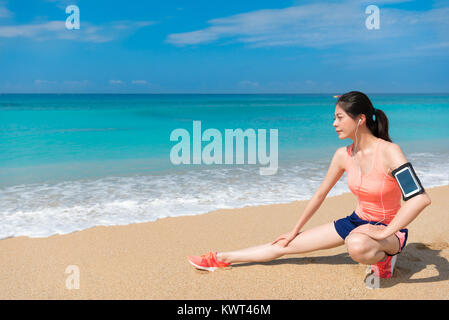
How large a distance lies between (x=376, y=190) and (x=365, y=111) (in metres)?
0.59

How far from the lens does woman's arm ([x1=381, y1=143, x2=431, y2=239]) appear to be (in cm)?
264

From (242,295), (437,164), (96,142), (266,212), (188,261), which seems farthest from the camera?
(96,142)

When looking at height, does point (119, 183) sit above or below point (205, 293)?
above

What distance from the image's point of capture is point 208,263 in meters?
3.41

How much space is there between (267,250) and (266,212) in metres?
1.85

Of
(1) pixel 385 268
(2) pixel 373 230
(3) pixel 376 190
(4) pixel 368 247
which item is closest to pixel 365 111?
(3) pixel 376 190

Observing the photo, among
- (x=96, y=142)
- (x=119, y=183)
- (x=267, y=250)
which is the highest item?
(x=96, y=142)

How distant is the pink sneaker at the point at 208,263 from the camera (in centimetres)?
341

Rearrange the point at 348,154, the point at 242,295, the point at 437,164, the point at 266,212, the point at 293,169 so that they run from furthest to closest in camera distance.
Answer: the point at 437,164 → the point at 293,169 → the point at 266,212 → the point at 348,154 → the point at 242,295

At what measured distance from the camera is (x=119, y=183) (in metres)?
7.12

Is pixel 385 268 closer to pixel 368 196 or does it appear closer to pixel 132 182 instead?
pixel 368 196

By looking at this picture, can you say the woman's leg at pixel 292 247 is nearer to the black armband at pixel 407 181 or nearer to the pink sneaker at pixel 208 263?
the pink sneaker at pixel 208 263
